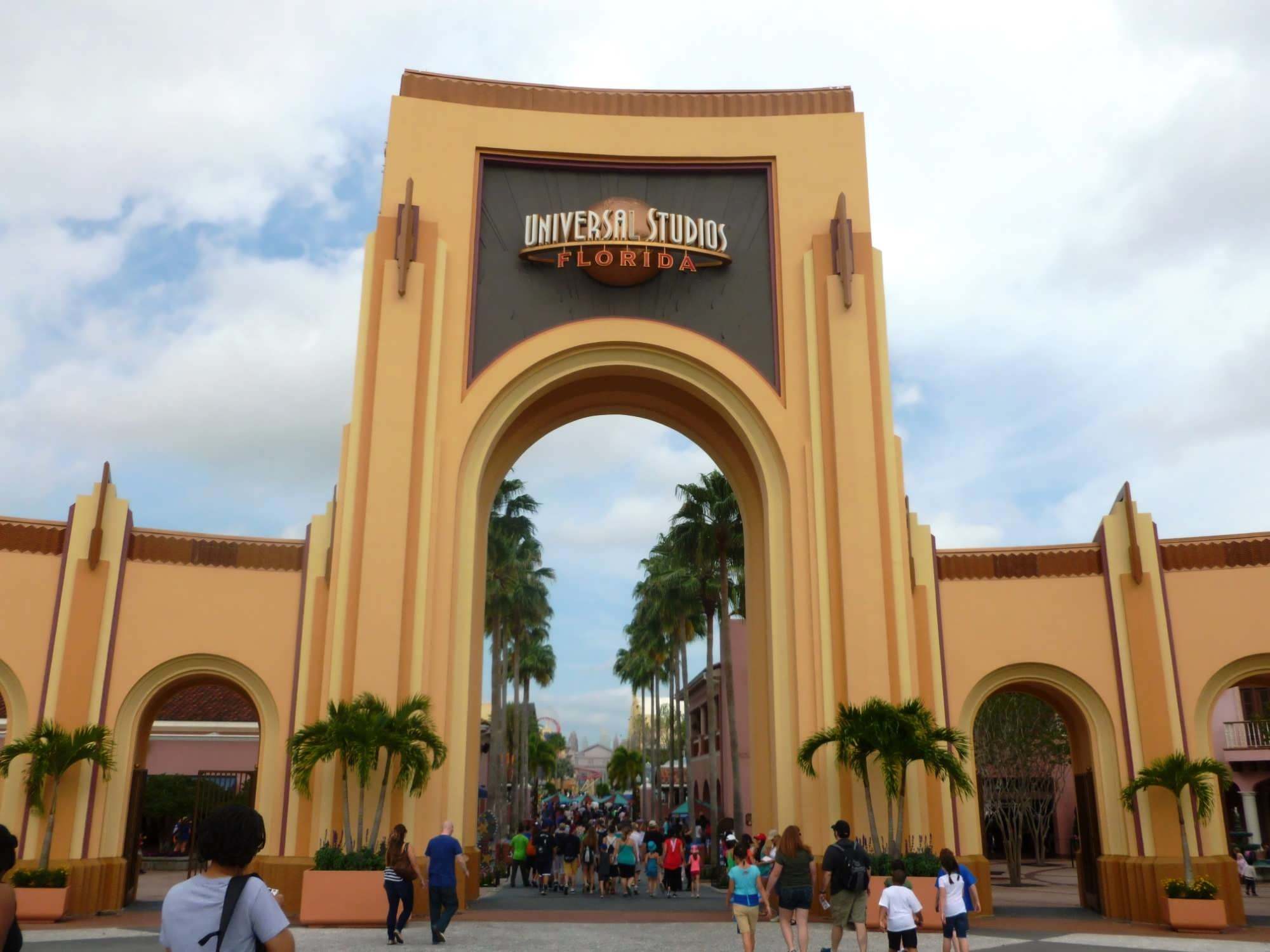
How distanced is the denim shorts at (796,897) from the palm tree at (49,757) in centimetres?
1323

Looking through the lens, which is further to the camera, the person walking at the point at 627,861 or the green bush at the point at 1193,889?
the person walking at the point at 627,861

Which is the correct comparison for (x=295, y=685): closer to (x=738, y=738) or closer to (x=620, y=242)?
(x=620, y=242)

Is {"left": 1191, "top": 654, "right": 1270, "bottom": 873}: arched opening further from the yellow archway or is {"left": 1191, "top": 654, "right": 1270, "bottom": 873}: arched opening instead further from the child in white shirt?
the child in white shirt

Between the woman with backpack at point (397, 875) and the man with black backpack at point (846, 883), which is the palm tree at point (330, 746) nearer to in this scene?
the woman with backpack at point (397, 875)

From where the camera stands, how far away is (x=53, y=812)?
18.7 meters

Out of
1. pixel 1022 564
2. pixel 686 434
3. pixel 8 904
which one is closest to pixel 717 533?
pixel 686 434

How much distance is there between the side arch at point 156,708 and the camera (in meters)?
20.0

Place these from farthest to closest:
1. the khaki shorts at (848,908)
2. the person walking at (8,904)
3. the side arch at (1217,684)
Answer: the side arch at (1217,684) → the khaki shorts at (848,908) → the person walking at (8,904)

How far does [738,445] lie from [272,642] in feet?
36.9

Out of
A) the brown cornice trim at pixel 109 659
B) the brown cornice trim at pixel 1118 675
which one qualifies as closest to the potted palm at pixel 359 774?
the brown cornice trim at pixel 109 659

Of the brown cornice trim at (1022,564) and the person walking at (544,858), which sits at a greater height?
the brown cornice trim at (1022,564)

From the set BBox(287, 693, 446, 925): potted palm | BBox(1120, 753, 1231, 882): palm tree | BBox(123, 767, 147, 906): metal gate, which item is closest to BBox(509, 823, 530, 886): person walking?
BBox(287, 693, 446, 925): potted palm

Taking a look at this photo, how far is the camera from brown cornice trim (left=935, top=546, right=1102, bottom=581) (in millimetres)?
21703

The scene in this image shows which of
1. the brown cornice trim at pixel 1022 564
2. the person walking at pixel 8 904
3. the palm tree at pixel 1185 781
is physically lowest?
the person walking at pixel 8 904
